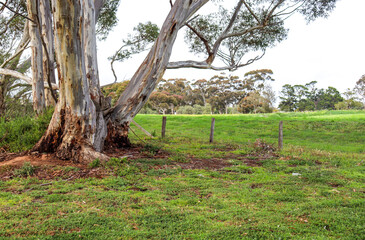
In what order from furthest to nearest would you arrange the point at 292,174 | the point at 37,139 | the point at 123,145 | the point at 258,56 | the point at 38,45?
1. the point at 258,56
2. the point at 38,45
3. the point at 123,145
4. the point at 37,139
5. the point at 292,174

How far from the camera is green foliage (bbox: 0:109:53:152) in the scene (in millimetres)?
6840

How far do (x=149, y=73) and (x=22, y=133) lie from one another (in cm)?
368

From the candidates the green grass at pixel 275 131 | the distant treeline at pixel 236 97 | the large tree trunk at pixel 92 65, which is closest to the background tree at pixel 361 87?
the distant treeline at pixel 236 97

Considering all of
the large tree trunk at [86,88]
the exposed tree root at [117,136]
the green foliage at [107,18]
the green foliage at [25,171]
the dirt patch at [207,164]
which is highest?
the green foliage at [107,18]

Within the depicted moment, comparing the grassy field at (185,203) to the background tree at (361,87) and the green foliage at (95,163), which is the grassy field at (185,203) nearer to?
the green foliage at (95,163)

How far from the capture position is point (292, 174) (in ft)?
19.2

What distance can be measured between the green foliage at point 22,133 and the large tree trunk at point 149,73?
173 cm

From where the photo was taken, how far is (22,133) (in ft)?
24.0

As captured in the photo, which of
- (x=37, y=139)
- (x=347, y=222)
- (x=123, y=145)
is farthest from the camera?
(x=123, y=145)

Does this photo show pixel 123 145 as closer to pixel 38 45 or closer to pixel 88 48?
pixel 88 48

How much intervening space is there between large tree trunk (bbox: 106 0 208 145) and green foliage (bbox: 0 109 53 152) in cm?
173

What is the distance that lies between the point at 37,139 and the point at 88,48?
2599mm

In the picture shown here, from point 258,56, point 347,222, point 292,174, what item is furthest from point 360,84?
point 347,222

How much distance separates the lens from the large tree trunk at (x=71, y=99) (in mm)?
5219
